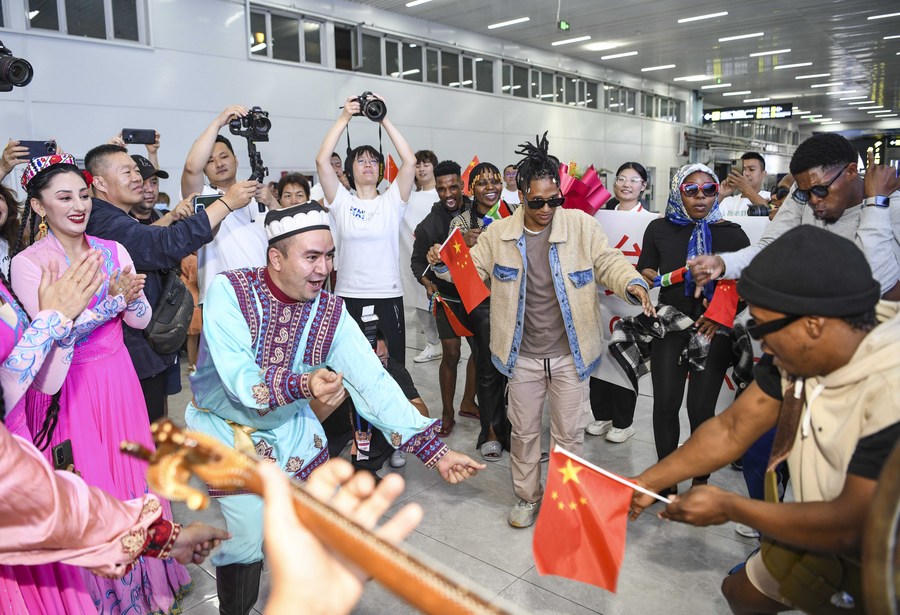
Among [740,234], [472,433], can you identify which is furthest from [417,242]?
[740,234]

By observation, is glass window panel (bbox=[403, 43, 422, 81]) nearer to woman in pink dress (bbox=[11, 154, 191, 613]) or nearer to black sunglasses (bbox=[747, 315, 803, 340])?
woman in pink dress (bbox=[11, 154, 191, 613])

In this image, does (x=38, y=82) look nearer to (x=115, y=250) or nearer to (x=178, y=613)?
(x=115, y=250)

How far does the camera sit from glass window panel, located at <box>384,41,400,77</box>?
13562 millimetres

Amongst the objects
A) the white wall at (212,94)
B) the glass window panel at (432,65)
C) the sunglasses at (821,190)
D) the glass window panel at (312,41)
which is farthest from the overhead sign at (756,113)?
the sunglasses at (821,190)

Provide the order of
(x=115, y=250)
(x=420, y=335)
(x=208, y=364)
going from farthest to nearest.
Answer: (x=420, y=335), (x=115, y=250), (x=208, y=364)

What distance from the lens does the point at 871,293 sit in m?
1.45

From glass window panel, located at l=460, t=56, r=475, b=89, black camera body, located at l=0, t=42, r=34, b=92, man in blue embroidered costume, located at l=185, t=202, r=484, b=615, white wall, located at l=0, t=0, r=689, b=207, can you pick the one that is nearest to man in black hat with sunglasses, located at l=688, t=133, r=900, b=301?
man in blue embroidered costume, located at l=185, t=202, r=484, b=615

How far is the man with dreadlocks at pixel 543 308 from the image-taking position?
3.45 metres

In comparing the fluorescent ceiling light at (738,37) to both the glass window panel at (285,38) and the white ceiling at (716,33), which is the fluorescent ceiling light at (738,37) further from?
the glass window panel at (285,38)

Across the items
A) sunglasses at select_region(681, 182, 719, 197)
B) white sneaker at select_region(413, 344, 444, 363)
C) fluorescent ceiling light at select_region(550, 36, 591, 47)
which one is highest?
fluorescent ceiling light at select_region(550, 36, 591, 47)

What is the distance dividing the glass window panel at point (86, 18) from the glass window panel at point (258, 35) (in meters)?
2.48

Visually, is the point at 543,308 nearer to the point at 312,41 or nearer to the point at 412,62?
the point at 312,41

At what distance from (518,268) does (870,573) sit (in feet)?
8.81

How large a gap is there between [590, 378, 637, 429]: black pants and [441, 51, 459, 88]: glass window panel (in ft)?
38.7
